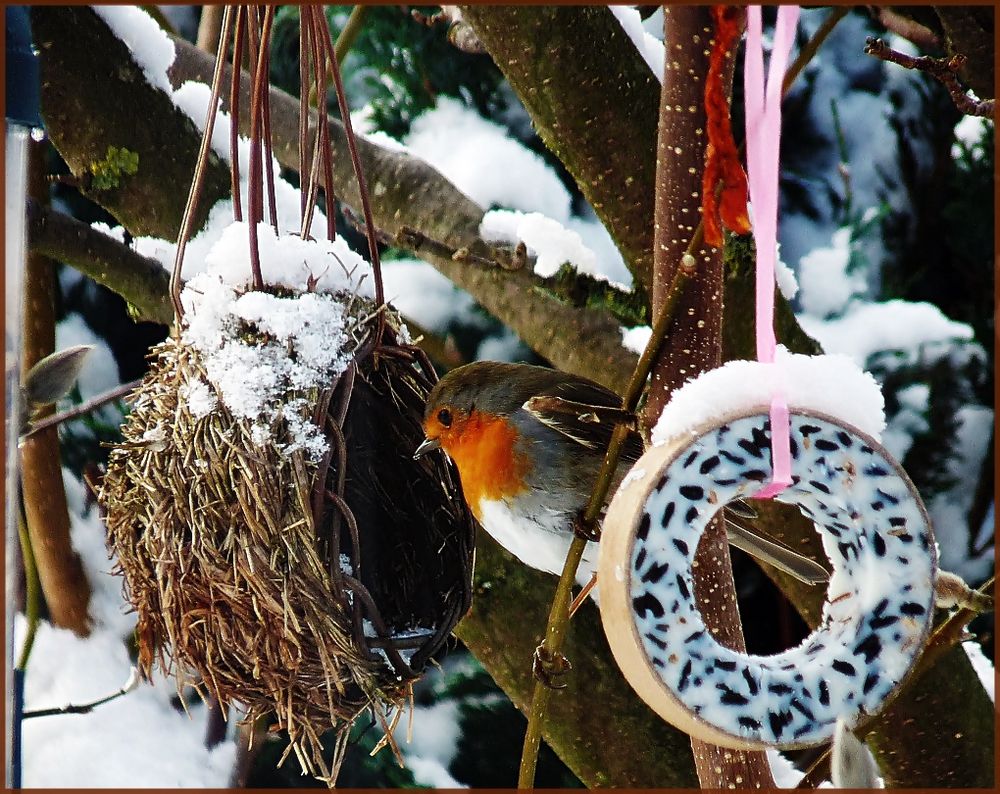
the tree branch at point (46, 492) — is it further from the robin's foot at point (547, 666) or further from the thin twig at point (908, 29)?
the thin twig at point (908, 29)

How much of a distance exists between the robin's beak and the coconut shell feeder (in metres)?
0.03

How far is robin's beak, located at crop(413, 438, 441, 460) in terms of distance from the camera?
99cm

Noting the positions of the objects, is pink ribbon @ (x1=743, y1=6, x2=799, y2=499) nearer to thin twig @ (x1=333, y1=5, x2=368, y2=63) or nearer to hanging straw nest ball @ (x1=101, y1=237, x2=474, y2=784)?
hanging straw nest ball @ (x1=101, y1=237, x2=474, y2=784)

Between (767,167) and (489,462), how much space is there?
48 cm

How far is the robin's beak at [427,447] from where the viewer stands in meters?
0.99

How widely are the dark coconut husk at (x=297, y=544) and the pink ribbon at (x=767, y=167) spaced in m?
0.39

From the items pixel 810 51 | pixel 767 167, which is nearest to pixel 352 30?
pixel 810 51

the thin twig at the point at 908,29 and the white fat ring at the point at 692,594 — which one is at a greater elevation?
the thin twig at the point at 908,29

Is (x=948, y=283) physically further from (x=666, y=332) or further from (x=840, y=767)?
(x=840, y=767)

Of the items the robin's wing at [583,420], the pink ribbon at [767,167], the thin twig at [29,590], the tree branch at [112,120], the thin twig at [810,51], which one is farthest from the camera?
the thin twig at [29,590]

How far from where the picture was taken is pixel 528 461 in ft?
3.50

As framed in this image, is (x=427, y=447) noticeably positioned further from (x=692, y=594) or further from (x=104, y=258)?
(x=104, y=258)

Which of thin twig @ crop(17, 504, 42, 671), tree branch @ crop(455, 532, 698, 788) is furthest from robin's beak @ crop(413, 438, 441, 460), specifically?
thin twig @ crop(17, 504, 42, 671)

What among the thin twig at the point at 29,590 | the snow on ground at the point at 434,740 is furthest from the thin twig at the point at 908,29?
the thin twig at the point at 29,590
